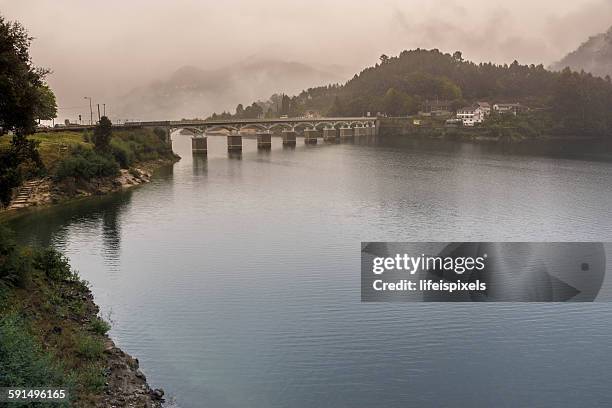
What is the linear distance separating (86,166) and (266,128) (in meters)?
89.8

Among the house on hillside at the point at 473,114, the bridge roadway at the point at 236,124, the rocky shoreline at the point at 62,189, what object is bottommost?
the rocky shoreline at the point at 62,189

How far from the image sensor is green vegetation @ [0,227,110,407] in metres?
17.4

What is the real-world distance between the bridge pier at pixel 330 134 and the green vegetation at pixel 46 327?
14190cm

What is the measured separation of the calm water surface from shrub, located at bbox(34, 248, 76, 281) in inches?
90.2

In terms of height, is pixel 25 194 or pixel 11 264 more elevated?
pixel 11 264

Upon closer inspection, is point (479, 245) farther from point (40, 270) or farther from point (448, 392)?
point (40, 270)

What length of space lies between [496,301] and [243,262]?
15706 mm

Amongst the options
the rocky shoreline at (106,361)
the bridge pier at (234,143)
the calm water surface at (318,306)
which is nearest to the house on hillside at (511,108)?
the bridge pier at (234,143)

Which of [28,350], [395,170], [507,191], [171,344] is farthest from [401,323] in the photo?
[395,170]

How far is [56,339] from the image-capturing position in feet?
71.9

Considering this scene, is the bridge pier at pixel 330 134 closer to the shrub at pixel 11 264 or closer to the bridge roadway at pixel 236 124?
the bridge roadway at pixel 236 124

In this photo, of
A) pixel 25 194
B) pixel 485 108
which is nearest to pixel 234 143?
pixel 25 194

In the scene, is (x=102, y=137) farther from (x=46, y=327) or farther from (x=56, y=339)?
(x=56, y=339)

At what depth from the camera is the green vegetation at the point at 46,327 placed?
17422 millimetres
